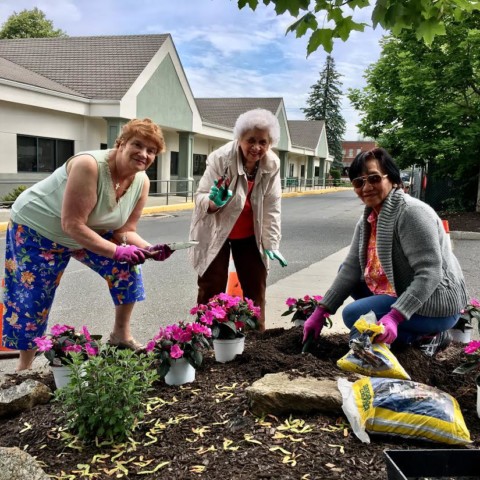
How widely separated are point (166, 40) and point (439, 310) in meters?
20.9

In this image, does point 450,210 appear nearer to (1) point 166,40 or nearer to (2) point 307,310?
(1) point 166,40

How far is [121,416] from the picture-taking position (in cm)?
223

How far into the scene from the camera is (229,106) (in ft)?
120

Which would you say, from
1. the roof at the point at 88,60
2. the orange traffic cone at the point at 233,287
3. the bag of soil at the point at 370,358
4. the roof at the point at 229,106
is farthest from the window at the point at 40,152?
the bag of soil at the point at 370,358

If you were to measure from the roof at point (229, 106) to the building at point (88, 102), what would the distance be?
634cm

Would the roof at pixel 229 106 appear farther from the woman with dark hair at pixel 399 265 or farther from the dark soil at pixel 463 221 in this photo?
the woman with dark hair at pixel 399 265

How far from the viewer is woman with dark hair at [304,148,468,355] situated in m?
2.87

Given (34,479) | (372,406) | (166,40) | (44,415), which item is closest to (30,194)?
(44,415)

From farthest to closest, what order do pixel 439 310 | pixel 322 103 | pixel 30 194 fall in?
pixel 322 103
pixel 30 194
pixel 439 310

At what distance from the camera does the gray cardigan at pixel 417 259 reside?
2.85 m

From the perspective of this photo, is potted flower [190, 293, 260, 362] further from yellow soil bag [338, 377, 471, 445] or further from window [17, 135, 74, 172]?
window [17, 135, 74, 172]

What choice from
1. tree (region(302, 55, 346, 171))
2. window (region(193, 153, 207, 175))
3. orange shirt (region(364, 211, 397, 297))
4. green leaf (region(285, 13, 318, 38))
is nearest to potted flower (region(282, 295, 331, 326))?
orange shirt (region(364, 211, 397, 297))

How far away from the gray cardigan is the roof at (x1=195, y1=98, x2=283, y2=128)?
31.6 metres

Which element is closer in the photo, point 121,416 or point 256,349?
point 121,416
